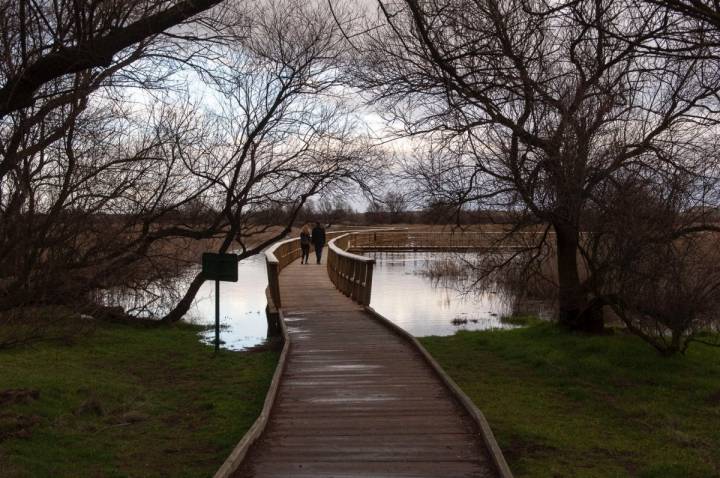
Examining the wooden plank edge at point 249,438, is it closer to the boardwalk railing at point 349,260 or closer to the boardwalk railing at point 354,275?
the boardwalk railing at point 349,260

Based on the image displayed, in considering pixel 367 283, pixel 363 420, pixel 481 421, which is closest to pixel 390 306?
pixel 367 283

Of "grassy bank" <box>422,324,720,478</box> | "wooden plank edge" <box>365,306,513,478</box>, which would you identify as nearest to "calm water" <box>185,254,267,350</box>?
"grassy bank" <box>422,324,720,478</box>

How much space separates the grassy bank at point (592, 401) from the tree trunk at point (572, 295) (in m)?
0.35

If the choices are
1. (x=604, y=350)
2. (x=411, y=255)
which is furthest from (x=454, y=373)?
(x=411, y=255)

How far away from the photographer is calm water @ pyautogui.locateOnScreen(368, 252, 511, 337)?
19.9m

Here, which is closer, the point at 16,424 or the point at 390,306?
the point at 16,424

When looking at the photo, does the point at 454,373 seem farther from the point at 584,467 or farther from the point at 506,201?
the point at 584,467

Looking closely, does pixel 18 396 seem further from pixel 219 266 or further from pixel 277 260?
pixel 277 260

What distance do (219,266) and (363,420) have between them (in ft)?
19.6

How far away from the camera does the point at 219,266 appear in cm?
1267

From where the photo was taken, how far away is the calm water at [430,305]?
19906mm

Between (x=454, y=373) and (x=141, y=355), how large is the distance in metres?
5.66

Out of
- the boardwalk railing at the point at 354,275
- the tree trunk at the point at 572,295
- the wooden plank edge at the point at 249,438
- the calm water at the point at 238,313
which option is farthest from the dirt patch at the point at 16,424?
the boardwalk railing at the point at 354,275

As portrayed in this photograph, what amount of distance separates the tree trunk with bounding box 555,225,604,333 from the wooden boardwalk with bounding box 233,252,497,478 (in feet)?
9.66
